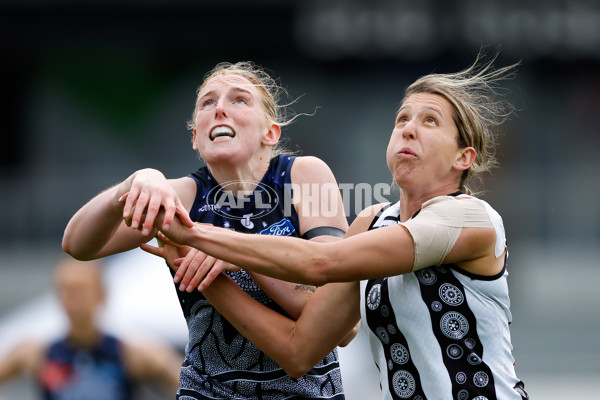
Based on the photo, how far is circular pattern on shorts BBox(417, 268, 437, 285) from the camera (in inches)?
112

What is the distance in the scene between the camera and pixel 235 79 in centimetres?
343

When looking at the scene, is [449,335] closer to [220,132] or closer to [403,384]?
[403,384]

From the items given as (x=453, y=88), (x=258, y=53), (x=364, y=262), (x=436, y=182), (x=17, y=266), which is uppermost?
(x=258, y=53)

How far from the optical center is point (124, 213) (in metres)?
2.81

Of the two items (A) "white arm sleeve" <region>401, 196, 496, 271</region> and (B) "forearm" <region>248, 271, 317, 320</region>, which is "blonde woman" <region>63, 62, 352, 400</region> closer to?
(B) "forearm" <region>248, 271, 317, 320</region>

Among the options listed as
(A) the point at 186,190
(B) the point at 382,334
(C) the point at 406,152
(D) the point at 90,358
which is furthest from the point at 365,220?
(D) the point at 90,358

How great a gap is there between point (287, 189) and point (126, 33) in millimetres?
13338

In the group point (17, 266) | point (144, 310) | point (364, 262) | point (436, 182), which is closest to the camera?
point (364, 262)

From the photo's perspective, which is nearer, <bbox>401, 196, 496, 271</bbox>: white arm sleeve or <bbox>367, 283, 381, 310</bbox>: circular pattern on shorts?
<bbox>401, 196, 496, 271</bbox>: white arm sleeve

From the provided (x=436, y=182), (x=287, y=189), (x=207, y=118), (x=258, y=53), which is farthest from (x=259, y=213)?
(x=258, y=53)

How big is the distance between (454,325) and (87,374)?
347 centimetres

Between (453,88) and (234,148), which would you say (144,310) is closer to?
(234,148)

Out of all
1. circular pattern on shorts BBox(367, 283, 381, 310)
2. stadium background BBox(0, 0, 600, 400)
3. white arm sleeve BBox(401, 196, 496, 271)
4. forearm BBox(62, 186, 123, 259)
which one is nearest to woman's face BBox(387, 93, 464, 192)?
white arm sleeve BBox(401, 196, 496, 271)

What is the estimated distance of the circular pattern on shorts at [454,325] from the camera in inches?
110
